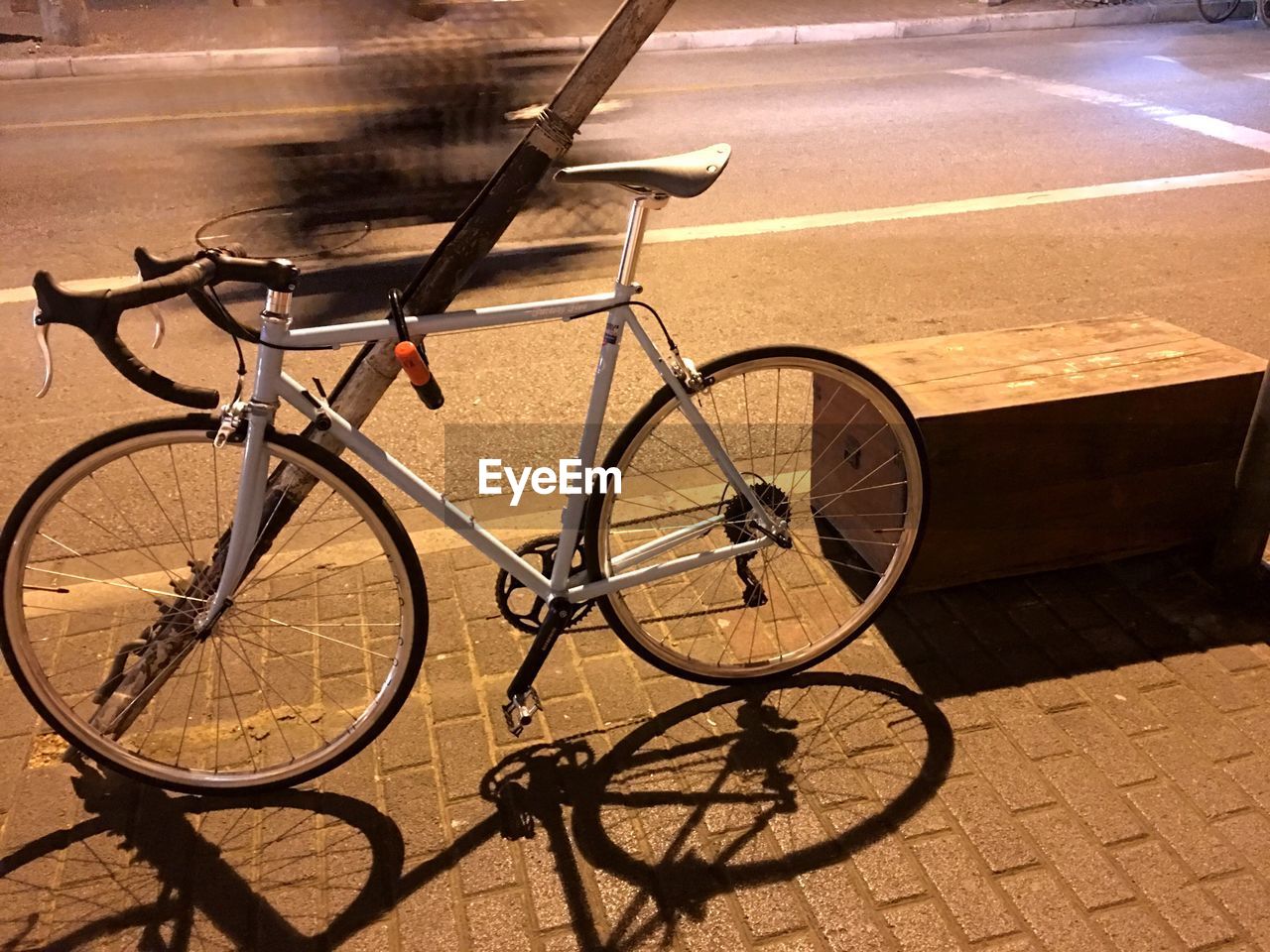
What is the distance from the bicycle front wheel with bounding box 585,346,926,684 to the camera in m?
2.92

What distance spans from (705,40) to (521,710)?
41.4ft

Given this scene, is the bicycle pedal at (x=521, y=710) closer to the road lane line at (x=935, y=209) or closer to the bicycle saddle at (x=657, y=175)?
the bicycle saddle at (x=657, y=175)

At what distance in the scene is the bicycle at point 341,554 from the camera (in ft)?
8.11

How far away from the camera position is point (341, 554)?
150 inches

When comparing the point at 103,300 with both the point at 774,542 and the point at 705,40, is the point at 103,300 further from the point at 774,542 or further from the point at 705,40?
the point at 705,40

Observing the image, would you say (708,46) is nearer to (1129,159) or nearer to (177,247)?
(1129,159)

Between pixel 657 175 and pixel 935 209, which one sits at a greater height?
pixel 657 175

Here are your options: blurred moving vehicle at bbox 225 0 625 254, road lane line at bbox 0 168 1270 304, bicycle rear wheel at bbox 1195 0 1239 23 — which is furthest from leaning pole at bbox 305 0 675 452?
bicycle rear wheel at bbox 1195 0 1239 23

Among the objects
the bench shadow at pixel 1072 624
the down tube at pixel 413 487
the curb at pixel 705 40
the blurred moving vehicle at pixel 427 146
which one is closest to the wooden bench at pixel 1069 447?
the bench shadow at pixel 1072 624

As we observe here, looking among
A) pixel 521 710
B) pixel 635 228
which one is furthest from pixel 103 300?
pixel 521 710

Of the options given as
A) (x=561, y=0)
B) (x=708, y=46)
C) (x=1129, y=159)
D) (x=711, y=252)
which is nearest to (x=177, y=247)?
(x=711, y=252)

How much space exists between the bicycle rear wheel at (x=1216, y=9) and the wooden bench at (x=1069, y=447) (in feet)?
46.1

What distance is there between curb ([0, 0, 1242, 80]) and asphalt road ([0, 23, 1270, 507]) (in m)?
0.57

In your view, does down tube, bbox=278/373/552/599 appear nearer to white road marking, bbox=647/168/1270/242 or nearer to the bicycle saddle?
the bicycle saddle
